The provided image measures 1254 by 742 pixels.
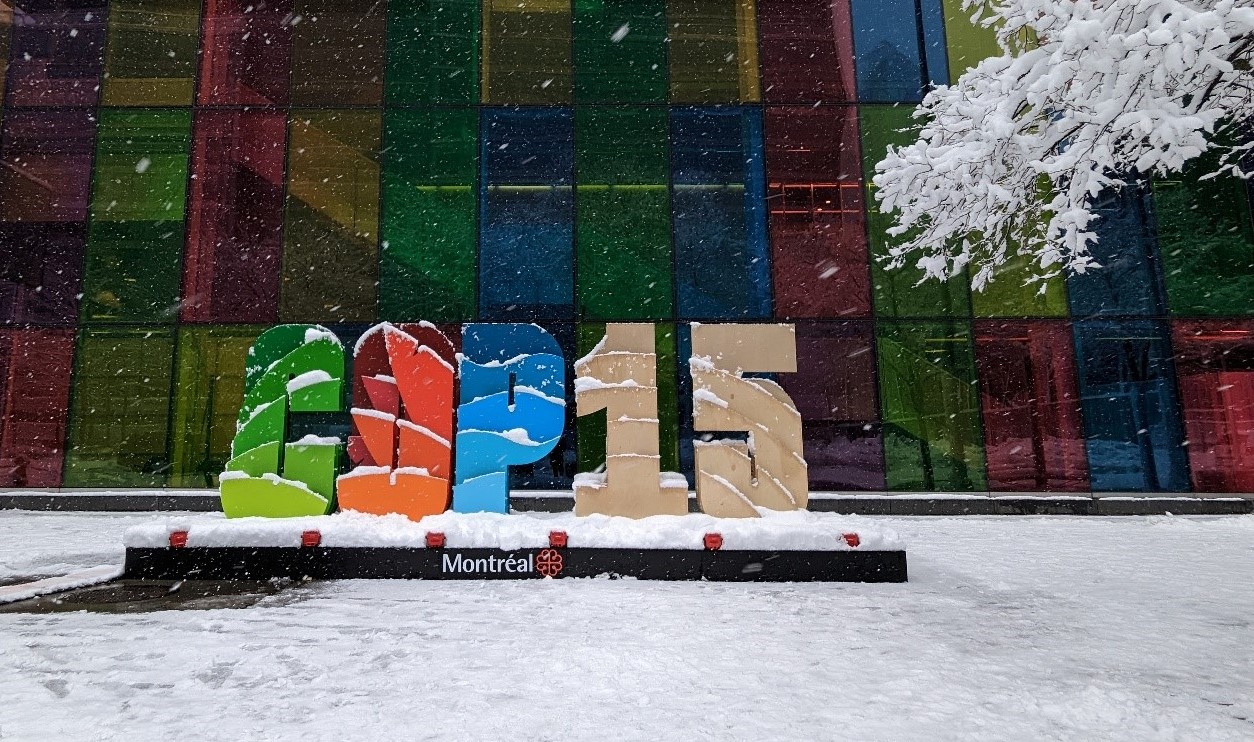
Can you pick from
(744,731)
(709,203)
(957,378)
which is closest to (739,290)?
(709,203)

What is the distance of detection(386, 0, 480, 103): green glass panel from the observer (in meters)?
12.2

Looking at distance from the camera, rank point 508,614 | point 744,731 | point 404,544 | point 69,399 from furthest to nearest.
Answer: point 69,399 → point 404,544 → point 508,614 → point 744,731

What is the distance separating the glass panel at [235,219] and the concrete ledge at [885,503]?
10.7 ft

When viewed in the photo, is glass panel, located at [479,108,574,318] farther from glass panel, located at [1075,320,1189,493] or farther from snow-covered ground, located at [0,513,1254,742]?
glass panel, located at [1075,320,1189,493]

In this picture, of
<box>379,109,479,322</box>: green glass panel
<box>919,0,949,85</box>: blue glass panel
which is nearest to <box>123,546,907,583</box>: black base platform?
<box>379,109,479,322</box>: green glass panel

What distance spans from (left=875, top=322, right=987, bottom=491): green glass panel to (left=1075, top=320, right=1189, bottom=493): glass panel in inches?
80.2

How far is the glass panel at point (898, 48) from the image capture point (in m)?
12.3

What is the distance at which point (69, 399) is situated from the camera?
36.9 feet

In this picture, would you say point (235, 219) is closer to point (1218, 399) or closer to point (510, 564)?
point (510, 564)

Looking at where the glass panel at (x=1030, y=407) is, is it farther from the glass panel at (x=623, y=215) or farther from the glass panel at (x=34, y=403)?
the glass panel at (x=34, y=403)

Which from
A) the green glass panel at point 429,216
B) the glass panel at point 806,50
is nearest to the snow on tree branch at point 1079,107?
the glass panel at point 806,50

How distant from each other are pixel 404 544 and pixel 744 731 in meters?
3.93

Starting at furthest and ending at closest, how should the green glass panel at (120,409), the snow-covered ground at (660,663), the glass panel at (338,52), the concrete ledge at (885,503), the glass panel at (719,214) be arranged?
the glass panel at (338,52) → the glass panel at (719,214) → the green glass panel at (120,409) → the concrete ledge at (885,503) → the snow-covered ground at (660,663)

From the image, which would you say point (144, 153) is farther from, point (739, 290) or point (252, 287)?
point (739, 290)
